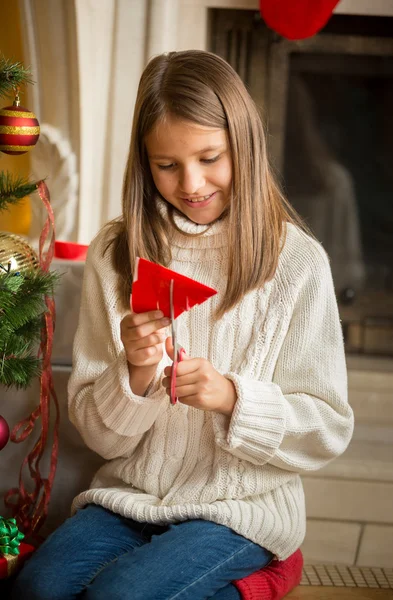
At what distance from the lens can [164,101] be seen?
1119 mm

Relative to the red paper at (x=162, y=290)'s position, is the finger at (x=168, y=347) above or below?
below

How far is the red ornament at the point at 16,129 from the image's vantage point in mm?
1170

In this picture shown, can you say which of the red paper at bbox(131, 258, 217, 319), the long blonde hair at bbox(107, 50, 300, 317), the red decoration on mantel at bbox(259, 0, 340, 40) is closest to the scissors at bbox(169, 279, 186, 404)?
the red paper at bbox(131, 258, 217, 319)

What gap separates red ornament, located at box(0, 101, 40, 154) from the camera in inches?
46.1

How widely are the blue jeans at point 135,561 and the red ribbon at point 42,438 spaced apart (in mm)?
173

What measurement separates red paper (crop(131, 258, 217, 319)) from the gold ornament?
263 mm

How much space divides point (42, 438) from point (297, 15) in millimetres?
1201

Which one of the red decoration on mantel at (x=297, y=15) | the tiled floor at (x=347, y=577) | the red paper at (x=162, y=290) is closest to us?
the red paper at (x=162, y=290)

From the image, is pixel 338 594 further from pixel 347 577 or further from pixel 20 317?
pixel 20 317

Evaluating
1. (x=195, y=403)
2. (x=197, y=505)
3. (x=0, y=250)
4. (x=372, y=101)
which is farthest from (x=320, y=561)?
(x=372, y=101)

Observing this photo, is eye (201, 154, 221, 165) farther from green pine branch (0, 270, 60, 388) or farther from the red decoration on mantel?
the red decoration on mantel

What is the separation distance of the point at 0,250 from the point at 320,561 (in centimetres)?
88

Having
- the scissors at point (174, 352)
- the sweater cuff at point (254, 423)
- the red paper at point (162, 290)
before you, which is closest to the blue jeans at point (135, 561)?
the sweater cuff at point (254, 423)

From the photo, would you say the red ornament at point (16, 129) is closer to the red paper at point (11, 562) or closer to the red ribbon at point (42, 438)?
the red ribbon at point (42, 438)
